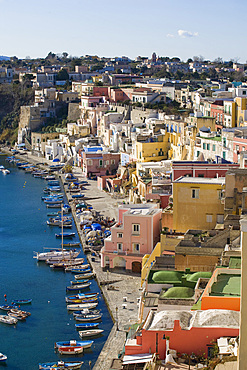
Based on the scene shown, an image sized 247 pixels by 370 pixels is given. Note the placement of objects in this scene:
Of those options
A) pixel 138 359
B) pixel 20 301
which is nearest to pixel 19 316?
pixel 20 301

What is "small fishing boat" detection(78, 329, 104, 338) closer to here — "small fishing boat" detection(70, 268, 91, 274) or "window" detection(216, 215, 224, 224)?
"small fishing boat" detection(70, 268, 91, 274)

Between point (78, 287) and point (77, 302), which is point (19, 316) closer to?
point (77, 302)

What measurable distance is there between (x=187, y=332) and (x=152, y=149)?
72.2 ft

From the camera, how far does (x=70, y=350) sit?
1488 centimetres

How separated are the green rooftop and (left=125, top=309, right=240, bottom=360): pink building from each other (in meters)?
0.63

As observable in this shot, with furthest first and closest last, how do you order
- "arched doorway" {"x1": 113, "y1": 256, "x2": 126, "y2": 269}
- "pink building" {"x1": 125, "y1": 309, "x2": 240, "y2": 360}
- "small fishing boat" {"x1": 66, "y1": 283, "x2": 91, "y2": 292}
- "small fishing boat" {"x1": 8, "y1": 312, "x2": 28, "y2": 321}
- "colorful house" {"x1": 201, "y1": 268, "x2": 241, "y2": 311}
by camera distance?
"arched doorway" {"x1": 113, "y1": 256, "x2": 126, "y2": 269} → "small fishing boat" {"x1": 66, "y1": 283, "x2": 91, "y2": 292} → "small fishing boat" {"x1": 8, "y1": 312, "x2": 28, "y2": 321} → "colorful house" {"x1": 201, "y1": 268, "x2": 241, "y2": 311} → "pink building" {"x1": 125, "y1": 309, "x2": 240, "y2": 360}

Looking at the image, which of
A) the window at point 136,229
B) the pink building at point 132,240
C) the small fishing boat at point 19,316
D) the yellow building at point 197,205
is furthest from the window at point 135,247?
the small fishing boat at point 19,316

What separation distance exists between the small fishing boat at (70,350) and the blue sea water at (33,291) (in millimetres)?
108

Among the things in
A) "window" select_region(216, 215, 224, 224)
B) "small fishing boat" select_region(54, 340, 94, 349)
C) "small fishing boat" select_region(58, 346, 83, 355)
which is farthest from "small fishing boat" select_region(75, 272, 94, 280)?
"small fishing boat" select_region(58, 346, 83, 355)

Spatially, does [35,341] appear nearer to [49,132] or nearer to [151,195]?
[151,195]

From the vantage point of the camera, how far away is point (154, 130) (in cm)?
3403

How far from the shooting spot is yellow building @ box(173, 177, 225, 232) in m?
18.6

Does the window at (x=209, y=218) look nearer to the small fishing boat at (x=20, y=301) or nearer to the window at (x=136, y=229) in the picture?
the window at (x=136, y=229)

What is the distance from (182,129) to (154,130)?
9.81 feet
